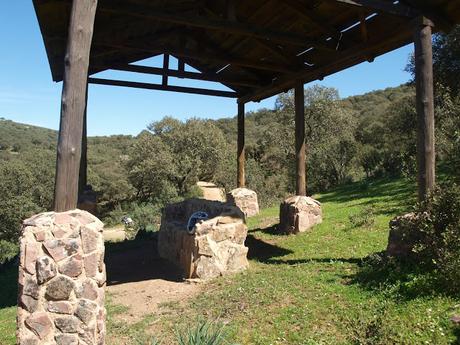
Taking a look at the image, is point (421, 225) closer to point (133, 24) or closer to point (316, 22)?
point (316, 22)

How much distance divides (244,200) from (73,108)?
36.3ft

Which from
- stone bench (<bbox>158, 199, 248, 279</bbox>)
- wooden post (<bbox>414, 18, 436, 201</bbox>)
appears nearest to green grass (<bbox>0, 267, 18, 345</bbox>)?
stone bench (<bbox>158, 199, 248, 279</bbox>)

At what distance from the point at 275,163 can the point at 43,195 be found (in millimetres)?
20605

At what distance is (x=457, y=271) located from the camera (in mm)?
5191

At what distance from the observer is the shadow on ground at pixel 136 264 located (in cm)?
878

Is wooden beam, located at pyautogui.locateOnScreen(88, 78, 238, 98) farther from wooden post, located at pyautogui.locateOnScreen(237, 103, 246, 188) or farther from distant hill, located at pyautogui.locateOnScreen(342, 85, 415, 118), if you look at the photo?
distant hill, located at pyautogui.locateOnScreen(342, 85, 415, 118)

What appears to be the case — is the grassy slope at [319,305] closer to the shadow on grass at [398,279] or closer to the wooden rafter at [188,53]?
the shadow on grass at [398,279]

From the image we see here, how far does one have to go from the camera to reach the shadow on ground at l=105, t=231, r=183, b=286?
8781 mm

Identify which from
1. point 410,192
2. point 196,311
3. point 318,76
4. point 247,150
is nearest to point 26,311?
point 196,311

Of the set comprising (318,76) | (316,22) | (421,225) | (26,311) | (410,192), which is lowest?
(26,311)

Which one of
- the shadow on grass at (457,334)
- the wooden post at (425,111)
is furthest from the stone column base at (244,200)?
the shadow on grass at (457,334)

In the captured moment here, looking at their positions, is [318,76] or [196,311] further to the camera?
[318,76]

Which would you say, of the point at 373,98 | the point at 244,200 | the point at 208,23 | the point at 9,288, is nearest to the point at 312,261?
the point at 208,23

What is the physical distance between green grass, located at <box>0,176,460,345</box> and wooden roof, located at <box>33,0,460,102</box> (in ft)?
14.8
